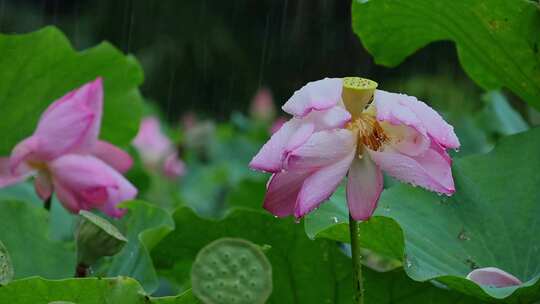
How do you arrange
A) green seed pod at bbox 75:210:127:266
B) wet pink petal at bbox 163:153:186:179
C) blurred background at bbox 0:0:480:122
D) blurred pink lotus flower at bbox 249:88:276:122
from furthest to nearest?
blurred background at bbox 0:0:480:122 → blurred pink lotus flower at bbox 249:88:276:122 → wet pink petal at bbox 163:153:186:179 → green seed pod at bbox 75:210:127:266

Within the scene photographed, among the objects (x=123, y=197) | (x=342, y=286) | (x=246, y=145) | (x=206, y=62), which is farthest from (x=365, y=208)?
(x=206, y=62)

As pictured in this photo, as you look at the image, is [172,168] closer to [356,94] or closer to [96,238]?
[96,238]

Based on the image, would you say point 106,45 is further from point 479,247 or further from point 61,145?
point 479,247

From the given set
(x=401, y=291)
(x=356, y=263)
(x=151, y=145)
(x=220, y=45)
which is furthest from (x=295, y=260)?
(x=220, y=45)

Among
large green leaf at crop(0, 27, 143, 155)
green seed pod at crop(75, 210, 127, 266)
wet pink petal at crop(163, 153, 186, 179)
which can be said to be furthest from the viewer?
wet pink petal at crop(163, 153, 186, 179)

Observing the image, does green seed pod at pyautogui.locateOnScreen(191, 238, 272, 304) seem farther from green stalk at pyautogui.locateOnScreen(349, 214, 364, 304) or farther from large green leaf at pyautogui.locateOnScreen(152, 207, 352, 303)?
large green leaf at pyautogui.locateOnScreen(152, 207, 352, 303)

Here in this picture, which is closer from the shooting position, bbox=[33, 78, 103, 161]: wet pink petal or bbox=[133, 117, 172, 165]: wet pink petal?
bbox=[33, 78, 103, 161]: wet pink petal

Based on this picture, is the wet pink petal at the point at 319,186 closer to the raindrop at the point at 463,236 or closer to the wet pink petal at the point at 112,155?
the raindrop at the point at 463,236

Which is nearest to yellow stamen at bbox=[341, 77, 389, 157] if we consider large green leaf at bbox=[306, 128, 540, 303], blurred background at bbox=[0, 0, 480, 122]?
large green leaf at bbox=[306, 128, 540, 303]
